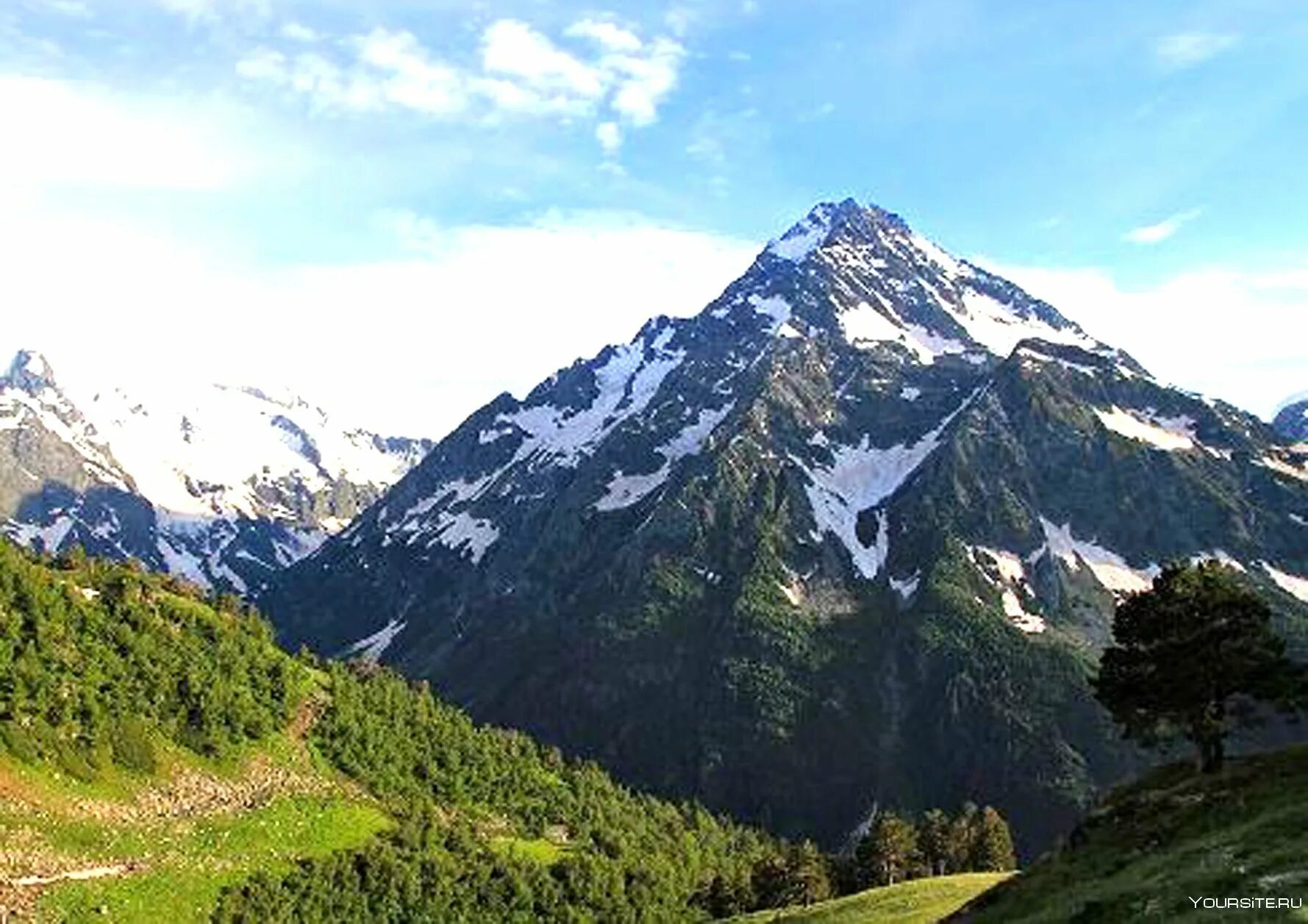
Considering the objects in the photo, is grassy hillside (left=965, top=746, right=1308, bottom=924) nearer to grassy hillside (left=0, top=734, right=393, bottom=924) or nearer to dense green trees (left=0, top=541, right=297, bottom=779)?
grassy hillside (left=0, top=734, right=393, bottom=924)

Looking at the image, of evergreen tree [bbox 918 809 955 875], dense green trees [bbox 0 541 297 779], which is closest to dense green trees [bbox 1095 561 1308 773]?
evergreen tree [bbox 918 809 955 875]

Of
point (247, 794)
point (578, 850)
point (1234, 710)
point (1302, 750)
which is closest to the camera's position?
point (1302, 750)

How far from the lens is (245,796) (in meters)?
136

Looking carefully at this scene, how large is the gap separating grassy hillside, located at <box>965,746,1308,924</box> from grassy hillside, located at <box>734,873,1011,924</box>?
656 inches

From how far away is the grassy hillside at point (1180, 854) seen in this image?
126ft

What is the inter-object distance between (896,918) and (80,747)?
83.8m

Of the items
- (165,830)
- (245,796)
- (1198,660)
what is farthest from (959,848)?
(1198,660)

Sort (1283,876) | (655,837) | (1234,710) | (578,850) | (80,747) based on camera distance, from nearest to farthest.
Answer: (1283,876)
(1234,710)
(80,747)
(578,850)
(655,837)

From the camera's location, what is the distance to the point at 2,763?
11362 centimetres

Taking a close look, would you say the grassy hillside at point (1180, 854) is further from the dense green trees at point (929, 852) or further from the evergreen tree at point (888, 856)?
the evergreen tree at point (888, 856)

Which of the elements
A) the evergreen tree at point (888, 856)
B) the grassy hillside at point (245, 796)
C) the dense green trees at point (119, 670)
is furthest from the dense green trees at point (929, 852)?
the dense green trees at point (119, 670)

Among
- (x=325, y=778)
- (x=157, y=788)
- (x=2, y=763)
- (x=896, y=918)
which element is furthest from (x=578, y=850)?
(x=896, y=918)

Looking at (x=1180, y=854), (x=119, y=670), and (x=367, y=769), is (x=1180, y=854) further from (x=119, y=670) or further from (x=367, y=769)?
(x=367, y=769)

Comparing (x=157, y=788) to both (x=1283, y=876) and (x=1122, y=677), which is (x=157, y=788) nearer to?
(x=1122, y=677)
